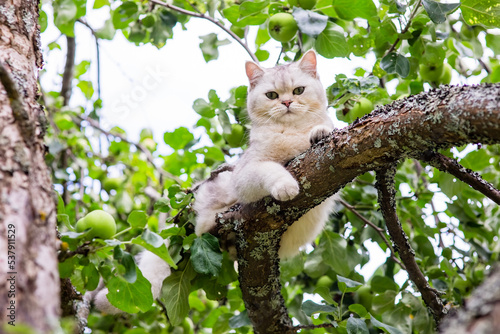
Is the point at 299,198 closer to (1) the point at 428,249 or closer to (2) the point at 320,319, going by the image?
(2) the point at 320,319

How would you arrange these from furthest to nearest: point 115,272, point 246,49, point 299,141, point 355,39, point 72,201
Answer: point 72,201, point 246,49, point 355,39, point 299,141, point 115,272

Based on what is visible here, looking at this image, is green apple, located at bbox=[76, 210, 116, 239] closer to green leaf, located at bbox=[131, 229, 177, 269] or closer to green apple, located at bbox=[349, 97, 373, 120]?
green leaf, located at bbox=[131, 229, 177, 269]

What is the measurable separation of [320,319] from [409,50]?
6.41ft

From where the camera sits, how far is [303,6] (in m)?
3.15

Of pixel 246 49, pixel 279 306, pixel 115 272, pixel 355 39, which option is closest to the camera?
pixel 115 272

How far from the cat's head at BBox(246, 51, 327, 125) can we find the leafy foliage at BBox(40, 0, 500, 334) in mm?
133

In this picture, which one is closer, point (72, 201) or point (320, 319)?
point (320, 319)

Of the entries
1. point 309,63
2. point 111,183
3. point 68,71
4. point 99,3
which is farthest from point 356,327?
point 68,71

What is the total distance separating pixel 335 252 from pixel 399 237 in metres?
0.64

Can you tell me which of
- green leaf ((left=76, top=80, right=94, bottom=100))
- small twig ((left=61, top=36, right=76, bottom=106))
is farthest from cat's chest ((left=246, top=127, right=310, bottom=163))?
green leaf ((left=76, top=80, right=94, bottom=100))

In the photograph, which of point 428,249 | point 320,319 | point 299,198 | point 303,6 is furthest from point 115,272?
point 428,249

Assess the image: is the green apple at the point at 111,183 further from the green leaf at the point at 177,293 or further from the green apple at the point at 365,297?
the green apple at the point at 365,297

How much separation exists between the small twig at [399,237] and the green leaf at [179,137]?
1999 mm

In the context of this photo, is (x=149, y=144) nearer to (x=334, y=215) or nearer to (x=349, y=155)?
(x=334, y=215)
